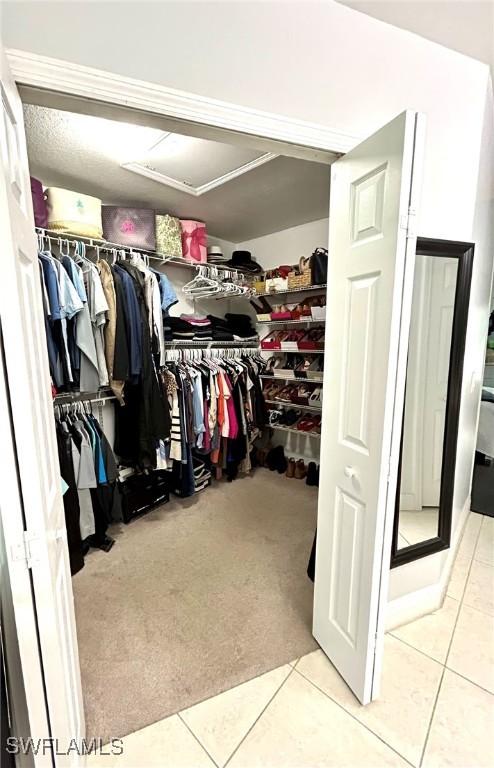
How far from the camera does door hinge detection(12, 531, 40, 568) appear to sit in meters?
0.76

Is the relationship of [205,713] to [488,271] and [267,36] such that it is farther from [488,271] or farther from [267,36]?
[488,271]

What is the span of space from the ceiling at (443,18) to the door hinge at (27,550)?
6.34 feet

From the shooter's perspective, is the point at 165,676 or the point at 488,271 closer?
the point at 165,676

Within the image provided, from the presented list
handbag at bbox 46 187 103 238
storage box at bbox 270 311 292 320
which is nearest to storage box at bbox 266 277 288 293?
storage box at bbox 270 311 292 320

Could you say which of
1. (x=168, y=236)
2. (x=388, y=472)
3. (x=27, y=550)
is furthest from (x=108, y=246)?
(x=388, y=472)

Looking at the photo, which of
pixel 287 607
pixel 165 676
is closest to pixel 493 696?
pixel 287 607

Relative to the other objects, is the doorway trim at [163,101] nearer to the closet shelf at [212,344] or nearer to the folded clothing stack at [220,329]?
the closet shelf at [212,344]

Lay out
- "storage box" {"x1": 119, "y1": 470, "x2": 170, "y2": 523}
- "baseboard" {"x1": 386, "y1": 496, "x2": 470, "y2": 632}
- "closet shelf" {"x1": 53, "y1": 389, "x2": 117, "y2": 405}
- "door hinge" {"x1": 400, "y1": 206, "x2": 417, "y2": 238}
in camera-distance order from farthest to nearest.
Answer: "storage box" {"x1": 119, "y1": 470, "x2": 170, "y2": 523}
"closet shelf" {"x1": 53, "y1": 389, "x2": 117, "y2": 405}
"baseboard" {"x1": 386, "y1": 496, "x2": 470, "y2": 632}
"door hinge" {"x1": 400, "y1": 206, "x2": 417, "y2": 238}

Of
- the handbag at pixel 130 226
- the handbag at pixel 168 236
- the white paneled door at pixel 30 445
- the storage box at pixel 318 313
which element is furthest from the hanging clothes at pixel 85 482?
the storage box at pixel 318 313

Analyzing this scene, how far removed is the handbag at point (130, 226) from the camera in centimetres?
241

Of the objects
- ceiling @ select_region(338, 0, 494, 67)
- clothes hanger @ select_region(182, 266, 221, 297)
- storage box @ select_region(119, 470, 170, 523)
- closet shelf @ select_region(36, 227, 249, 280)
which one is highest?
ceiling @ select_region(338, 0, 494, 67)

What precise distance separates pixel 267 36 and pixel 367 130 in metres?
0.47

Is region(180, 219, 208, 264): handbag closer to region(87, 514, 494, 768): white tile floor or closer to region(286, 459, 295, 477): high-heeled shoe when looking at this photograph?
region(286, 459, 295, 477): high-heeled shoe

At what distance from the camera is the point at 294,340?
10.5 feet
